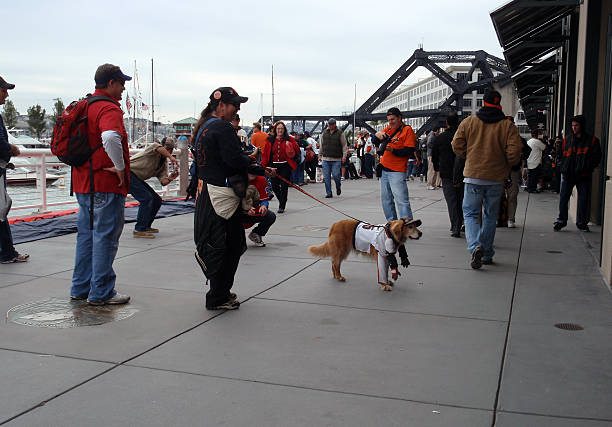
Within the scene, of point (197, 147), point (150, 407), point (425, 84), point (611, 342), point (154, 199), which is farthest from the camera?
point (425, 84)

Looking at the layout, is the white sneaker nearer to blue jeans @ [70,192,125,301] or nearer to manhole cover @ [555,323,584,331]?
blue jeans @ [70,192,125,301]

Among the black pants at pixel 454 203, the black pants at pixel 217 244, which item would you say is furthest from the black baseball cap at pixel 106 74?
the black pants at pixel 454 203

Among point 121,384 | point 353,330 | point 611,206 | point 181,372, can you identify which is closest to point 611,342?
point 353,330

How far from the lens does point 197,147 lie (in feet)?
17.5

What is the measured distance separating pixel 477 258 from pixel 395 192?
8.10 ft

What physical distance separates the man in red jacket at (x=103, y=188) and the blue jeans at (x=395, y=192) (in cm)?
486

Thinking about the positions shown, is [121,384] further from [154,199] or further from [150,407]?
[154,199]

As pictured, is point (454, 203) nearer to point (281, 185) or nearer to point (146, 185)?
point (281, 185)

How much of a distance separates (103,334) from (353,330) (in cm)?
191

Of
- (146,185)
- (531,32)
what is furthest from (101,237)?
(531,32)

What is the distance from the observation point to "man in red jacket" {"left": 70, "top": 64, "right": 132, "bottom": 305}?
5297mm

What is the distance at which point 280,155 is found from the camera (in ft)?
42.9

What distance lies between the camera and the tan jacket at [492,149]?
7.11 meters

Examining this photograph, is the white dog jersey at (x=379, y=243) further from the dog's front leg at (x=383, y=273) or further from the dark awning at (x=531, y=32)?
the dark awning at (x=531, y=32)
